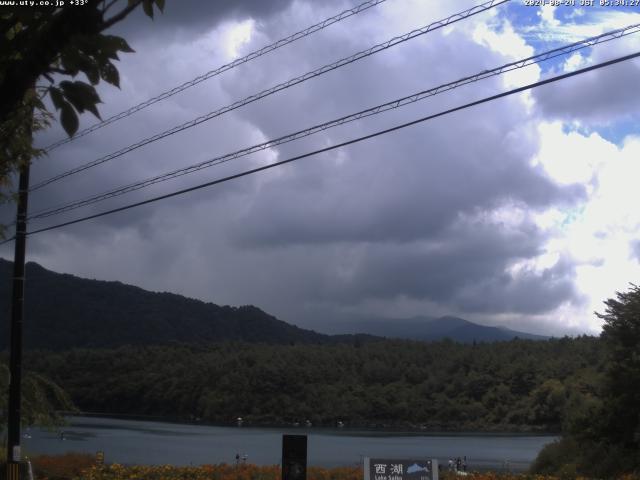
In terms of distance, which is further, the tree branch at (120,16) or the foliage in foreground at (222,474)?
the foliage in foreground at (222,474)

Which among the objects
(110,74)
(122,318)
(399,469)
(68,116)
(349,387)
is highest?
(122,318)

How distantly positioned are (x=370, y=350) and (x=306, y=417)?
25.2 meters

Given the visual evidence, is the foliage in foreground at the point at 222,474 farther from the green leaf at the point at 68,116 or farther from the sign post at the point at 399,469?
the green leaf at the point at 68,116

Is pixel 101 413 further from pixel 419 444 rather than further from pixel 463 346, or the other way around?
pixel 463 346

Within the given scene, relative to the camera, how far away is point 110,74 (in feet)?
12.3

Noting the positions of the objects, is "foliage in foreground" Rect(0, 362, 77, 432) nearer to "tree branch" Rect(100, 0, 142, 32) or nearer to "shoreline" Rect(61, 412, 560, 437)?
"tree branch" Rect(100, 0, 142, 32)

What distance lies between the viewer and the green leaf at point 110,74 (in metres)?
3.73

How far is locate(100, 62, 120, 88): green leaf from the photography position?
3.73 metres

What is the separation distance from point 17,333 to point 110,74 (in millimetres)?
14441

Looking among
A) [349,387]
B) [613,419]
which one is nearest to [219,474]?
[613,419]

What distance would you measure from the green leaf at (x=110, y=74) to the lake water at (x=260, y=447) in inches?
1494

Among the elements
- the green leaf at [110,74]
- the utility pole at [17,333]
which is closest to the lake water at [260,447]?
the utility pole at [17,333]

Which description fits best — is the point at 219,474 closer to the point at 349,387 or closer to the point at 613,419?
the point at 613,419

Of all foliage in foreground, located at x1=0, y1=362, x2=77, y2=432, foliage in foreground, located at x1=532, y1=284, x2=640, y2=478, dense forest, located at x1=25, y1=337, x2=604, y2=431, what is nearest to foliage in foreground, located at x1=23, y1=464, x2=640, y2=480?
foliage in foreground, located at x1=0, y1=362, x2=77, y2=432
